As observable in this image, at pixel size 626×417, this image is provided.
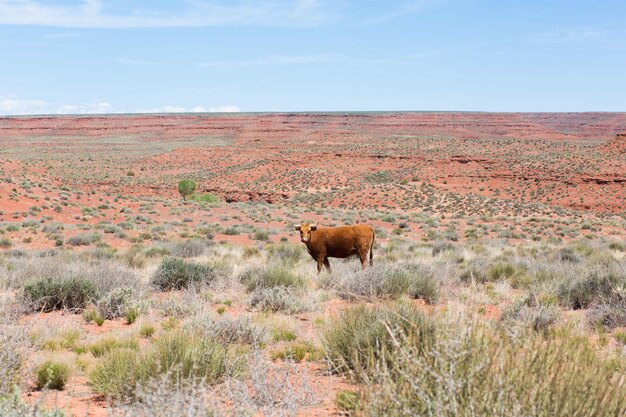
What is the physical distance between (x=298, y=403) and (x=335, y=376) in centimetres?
121

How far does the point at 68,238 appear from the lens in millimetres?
23219

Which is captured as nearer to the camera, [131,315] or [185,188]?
[131,315]

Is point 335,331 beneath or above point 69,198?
above

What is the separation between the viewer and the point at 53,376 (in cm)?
546

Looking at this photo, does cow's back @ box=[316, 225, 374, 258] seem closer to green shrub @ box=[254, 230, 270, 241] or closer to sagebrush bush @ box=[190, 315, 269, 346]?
sagebrush bush @ box=[190, 315, 269, 346]

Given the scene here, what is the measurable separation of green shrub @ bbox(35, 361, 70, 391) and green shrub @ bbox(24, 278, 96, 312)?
3575mm

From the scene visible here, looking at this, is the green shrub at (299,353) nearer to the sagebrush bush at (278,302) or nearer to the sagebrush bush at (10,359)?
the sagebrush bush at (278,302)

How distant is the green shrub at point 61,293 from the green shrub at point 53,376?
358cm

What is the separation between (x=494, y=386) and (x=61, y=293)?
26.4 ft

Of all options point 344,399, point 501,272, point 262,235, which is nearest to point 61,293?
point 344,399

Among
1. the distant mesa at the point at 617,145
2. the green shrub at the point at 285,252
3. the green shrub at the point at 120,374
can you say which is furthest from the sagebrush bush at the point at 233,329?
the distant mesa at the point at 617,145

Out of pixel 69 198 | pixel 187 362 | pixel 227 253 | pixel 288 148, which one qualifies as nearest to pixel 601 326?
pixel 187 362

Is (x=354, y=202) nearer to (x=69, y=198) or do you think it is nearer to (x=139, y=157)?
(x=69, y=198)

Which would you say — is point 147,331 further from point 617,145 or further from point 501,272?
point 617,145
